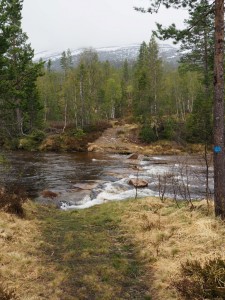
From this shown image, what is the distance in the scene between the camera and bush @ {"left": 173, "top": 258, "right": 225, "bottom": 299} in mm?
5746

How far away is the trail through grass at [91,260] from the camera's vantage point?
6637 mm

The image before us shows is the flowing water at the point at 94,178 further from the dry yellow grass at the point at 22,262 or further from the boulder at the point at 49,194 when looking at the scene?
the dry yellow grass at the point at 22,262

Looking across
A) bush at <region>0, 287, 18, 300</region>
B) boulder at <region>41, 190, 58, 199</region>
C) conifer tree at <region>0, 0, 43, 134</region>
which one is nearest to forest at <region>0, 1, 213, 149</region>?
conifer tree at <region>0, 0, 43, 134</region>

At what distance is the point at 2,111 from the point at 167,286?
12.0 metres

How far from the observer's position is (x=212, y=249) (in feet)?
25.2

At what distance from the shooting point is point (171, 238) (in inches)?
355

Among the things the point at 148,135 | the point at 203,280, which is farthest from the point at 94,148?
the point at 203,280

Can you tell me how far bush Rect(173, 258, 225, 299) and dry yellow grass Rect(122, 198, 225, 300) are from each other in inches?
8.2

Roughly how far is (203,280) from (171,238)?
113 inches

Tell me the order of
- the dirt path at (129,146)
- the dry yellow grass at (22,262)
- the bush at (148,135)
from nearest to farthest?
the dry yellow grass at (22,262), the dirt path at (129,146), the bush at (148,135)

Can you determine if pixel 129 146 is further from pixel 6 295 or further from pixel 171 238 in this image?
pixel 6 295

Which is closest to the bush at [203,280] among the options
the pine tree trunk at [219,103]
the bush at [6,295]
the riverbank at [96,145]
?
the pine tree trunk at [219,103]

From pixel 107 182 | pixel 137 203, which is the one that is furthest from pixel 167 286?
pixel 107 182

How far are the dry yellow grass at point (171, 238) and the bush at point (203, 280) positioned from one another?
0.21 metres
